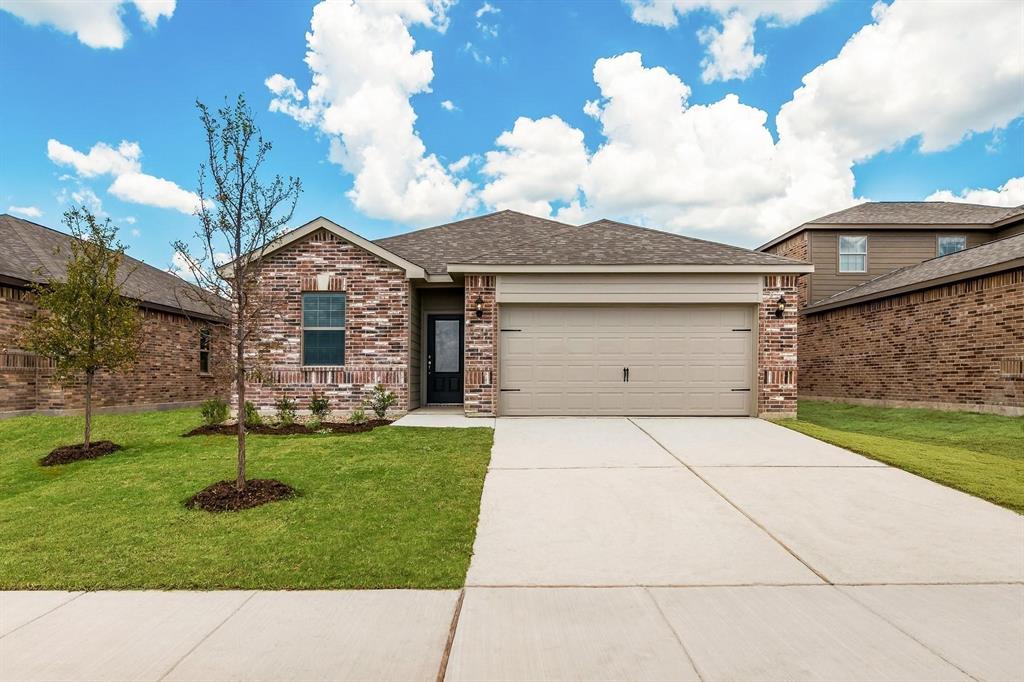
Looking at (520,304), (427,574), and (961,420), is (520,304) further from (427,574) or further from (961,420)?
(961,420)

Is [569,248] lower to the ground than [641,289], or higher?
higher

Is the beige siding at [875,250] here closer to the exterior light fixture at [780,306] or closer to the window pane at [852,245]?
the window pane at [852,245]

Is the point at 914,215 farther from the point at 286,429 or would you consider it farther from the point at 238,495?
the point at 238,495

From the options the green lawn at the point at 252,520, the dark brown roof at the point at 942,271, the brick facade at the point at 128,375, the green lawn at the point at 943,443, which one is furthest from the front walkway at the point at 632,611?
the dark brown roof at the point at 942,271

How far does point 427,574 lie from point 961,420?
1264cm

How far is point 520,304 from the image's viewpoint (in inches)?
445

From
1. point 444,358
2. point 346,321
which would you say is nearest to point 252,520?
point 346,321

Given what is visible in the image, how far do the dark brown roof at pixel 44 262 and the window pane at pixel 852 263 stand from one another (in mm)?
19878

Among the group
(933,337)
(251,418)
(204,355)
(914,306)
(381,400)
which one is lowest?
(251,418)

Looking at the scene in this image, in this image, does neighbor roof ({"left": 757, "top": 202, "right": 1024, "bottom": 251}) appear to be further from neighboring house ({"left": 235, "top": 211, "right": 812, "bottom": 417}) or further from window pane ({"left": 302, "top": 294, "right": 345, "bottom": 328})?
window pane ({"left": 302, "top": 294, "right": 345, "bottom": 328})

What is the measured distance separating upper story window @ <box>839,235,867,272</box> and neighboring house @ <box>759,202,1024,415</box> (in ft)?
0.12

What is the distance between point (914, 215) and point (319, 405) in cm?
2159

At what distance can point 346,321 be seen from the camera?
11.6m

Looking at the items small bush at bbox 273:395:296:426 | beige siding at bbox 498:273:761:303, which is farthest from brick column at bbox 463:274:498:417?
small bush at bbox 273:395:296:426
